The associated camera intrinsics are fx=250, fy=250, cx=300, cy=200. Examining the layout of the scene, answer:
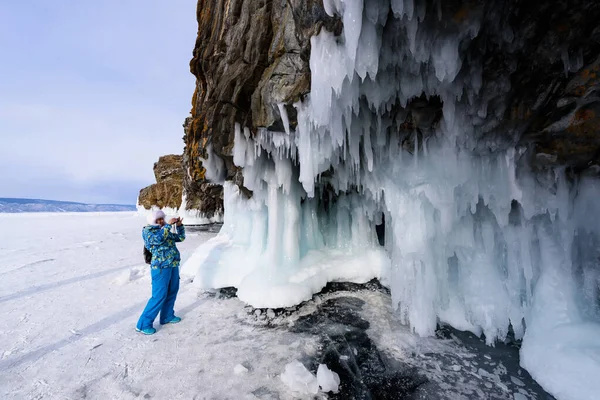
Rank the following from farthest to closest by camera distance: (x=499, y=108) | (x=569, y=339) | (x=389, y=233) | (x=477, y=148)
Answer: (x=389, y=233)
(x=477, y=148)
(x=499, y=108)
(x=569, y=339)

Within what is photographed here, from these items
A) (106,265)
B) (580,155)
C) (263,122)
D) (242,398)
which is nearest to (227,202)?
(106,265)

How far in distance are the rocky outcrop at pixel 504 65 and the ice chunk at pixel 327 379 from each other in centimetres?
440

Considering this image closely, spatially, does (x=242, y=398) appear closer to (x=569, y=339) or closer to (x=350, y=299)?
(x=350, y=299)

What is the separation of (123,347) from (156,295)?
87 cm

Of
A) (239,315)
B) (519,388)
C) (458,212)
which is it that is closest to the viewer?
(519,388)

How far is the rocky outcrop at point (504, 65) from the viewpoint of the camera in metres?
2.98

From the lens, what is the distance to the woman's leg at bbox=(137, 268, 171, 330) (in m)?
4.48

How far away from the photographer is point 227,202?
10969 mm

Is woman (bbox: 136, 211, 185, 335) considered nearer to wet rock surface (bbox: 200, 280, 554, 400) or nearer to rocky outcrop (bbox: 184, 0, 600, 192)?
wet rock surface (bbox: 200, 280, 554, 400)

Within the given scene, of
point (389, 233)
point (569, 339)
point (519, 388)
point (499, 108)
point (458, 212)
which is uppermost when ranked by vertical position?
point (499, 108)

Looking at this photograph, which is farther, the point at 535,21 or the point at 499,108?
the point at 499,108

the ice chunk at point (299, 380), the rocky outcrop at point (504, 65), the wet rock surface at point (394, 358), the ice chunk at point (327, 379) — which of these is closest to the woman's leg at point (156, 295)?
→ the wet rock surface at point (394, 358)

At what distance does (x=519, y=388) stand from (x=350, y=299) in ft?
11.1

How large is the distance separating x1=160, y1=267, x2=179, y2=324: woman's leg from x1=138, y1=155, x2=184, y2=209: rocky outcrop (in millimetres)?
31554
